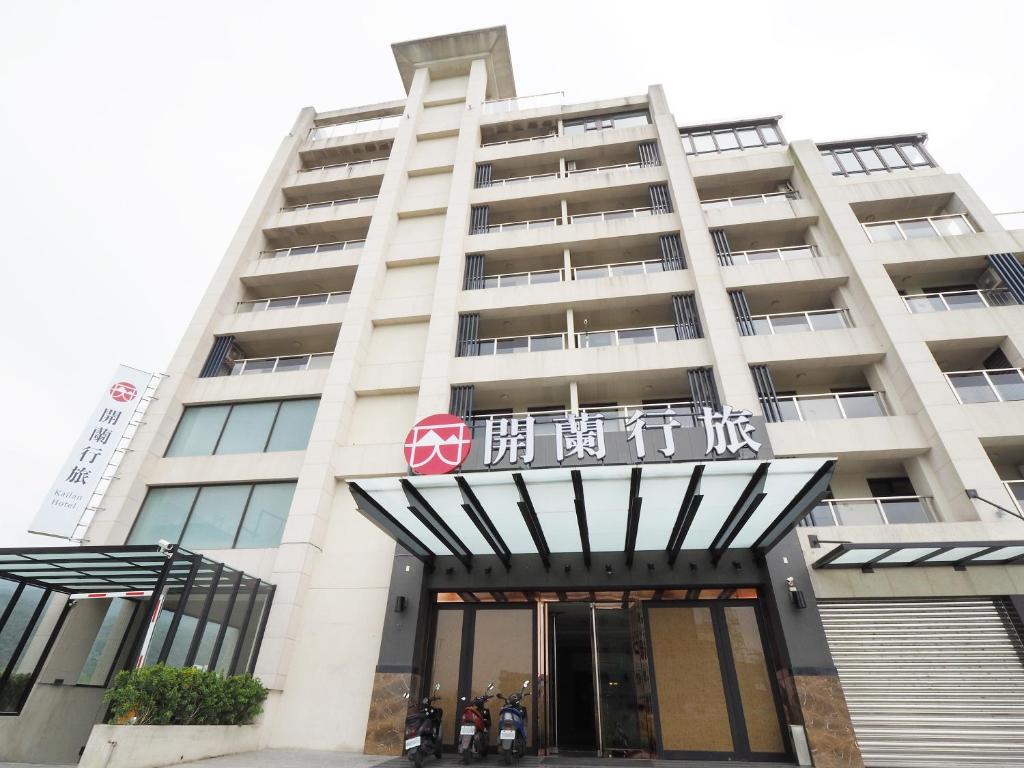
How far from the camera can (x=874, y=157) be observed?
1947 cm

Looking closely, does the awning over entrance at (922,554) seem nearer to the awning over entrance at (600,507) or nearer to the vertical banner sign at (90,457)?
the awning over entrance at (600,507)

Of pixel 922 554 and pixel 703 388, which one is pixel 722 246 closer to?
pixel 703 388

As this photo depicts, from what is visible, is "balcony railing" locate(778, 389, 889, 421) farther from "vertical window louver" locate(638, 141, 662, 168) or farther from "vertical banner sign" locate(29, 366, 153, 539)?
"vertical banner sign" locate(29, 366, 153, 539)

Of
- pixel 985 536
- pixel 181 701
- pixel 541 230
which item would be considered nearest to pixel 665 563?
pixel 985 536

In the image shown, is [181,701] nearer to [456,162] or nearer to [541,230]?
[541,230]

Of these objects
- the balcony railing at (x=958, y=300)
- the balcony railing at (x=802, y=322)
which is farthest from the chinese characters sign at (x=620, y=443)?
the balcony railing at (x=958, y=300)

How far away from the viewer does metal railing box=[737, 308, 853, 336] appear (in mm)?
15414

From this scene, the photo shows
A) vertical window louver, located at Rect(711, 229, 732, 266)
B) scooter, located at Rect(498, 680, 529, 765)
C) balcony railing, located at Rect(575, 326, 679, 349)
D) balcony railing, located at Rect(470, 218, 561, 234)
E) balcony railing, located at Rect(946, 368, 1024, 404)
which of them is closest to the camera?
scooter, located at Rect(498, 680, 529, 765)

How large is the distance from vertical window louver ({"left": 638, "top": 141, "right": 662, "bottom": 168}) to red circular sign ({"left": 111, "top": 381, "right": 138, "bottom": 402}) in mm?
20558

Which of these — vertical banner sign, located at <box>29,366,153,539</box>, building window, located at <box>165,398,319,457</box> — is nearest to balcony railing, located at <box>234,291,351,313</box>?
building window, located at <box>165,398,319,457</box>

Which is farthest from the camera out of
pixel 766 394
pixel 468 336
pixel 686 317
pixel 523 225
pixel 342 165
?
pixel 342 165

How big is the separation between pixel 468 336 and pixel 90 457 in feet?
38.6

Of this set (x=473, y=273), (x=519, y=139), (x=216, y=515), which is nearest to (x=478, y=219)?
(x=473, y=273)

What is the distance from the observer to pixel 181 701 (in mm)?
8570
